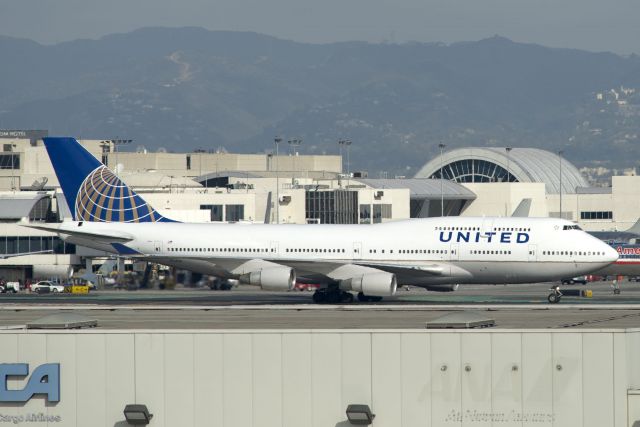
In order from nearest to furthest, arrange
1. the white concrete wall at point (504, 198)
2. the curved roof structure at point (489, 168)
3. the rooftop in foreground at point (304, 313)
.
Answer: the rooftop in foreground at point (304, 313)
the white concrete wall at point (504, 198)
the curved roof structure at point (489, 168)

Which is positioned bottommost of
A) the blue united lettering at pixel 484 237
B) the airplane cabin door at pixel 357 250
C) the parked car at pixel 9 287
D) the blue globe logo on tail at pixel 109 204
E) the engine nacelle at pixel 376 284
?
the parked car at pixel 9 287

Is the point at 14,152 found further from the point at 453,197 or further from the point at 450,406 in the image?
the point at 450,406

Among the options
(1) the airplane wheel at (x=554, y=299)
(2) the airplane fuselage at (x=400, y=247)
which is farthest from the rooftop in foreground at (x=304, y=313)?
(1) the airplane wheel at (x=554, y=299)

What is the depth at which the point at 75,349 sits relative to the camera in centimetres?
3195

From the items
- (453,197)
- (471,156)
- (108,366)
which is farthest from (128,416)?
(471,156)

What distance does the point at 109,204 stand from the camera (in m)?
76.4

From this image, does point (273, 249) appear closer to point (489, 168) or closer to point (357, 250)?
point (357, 250)

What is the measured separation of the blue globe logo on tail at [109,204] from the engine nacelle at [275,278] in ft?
32.4

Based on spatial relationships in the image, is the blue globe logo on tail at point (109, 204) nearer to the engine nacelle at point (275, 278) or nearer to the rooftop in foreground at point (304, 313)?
the rooftop in foreground at point (304, 313)

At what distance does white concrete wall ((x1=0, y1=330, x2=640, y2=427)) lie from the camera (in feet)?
98.2

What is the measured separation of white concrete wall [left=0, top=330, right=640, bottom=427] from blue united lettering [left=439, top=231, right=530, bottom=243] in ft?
127

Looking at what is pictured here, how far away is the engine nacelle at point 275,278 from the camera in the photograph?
6907cm

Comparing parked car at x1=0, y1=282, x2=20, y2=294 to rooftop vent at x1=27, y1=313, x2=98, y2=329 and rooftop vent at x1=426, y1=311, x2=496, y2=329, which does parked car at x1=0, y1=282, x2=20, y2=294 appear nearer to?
rooftop vent at x1=27, y1=313, x2=98, y2=329

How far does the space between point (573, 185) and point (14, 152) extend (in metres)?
83.8
